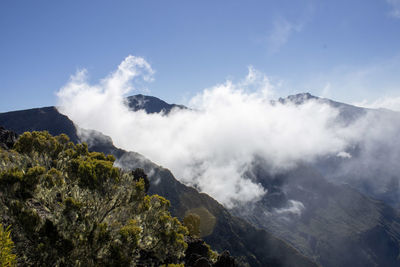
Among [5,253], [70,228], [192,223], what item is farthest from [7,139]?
[5,253]

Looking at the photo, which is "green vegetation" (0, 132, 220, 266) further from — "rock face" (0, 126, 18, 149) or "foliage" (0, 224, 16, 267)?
"rock face" (0, 126, 18, 149)

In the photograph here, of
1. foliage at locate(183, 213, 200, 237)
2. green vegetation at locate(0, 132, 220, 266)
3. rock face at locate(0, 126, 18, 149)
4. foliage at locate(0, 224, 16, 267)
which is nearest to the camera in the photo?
foliage at locate(0, 224, 16, 267)

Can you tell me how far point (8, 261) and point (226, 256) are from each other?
1508 inches

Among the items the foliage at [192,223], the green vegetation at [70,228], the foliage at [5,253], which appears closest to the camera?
the foliage at [5,253]

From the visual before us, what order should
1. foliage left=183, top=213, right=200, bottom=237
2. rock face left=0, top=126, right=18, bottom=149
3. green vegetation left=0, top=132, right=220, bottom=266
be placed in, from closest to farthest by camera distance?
green vegetation left=0, top=132, right=220, bottom=266 → foliage left=183, top=213, right=200, bottom=237 → rock face left=0, top=126, right=18, bottom=149

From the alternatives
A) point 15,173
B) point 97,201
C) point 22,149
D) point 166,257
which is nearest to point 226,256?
point 166,257

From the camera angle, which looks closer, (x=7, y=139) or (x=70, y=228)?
(x=70, y=228)

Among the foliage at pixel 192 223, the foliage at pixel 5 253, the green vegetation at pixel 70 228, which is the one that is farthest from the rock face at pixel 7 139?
the foliage at pixel 5 253

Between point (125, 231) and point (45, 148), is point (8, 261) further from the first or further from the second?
point (45, 148)

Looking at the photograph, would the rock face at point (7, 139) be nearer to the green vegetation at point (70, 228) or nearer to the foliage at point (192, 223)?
the foliage at point (192, 223)

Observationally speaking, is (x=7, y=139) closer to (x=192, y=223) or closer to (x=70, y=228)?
(x=192, y=223)

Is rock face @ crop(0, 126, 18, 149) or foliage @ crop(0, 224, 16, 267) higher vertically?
rock face @ crop(0, 126, 18, 149)

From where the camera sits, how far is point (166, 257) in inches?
1276

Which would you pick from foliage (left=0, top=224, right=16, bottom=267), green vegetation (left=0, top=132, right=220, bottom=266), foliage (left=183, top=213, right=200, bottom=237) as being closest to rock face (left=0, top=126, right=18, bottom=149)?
foliage (left=183, top=213, right=200, bottom=237)
